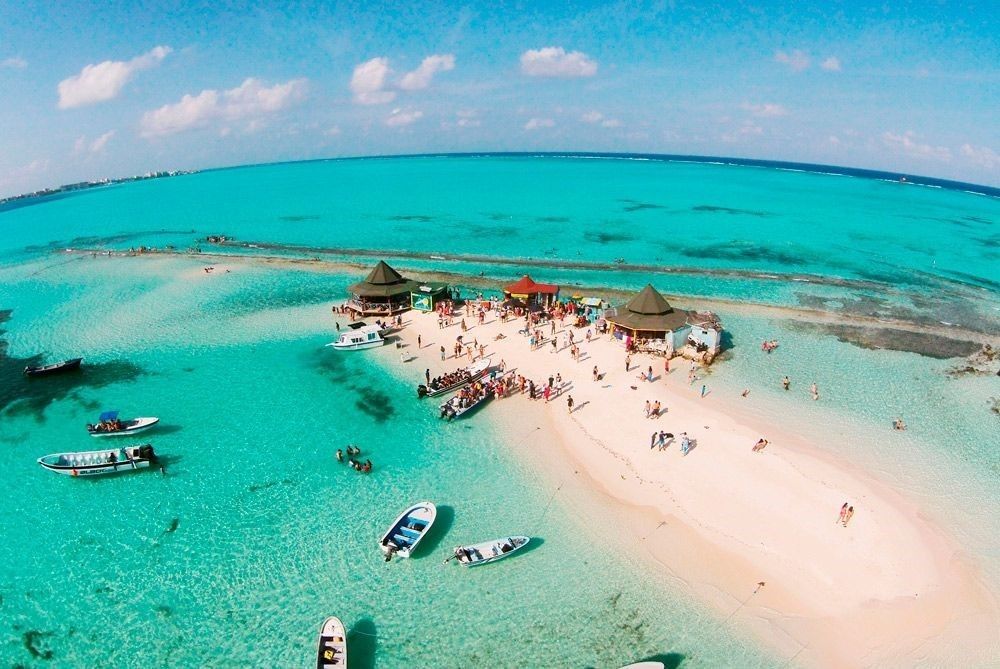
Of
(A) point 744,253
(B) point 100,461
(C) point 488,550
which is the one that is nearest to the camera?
(C) point 488,550

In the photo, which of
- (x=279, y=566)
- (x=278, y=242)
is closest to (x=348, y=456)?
(x=279, y=566)

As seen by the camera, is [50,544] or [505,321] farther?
[505,321]

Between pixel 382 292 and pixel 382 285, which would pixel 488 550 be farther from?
pixel 382 285

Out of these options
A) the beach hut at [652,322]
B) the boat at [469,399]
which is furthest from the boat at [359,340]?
the beach hut at [652,322]

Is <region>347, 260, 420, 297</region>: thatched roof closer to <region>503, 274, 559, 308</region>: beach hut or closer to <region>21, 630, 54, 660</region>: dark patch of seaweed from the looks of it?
<region>503, 274, 559, 308</region>: beach hut

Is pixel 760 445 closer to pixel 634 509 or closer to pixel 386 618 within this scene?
pixel 634 509

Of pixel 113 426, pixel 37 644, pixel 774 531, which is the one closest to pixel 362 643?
pixel 37 644
